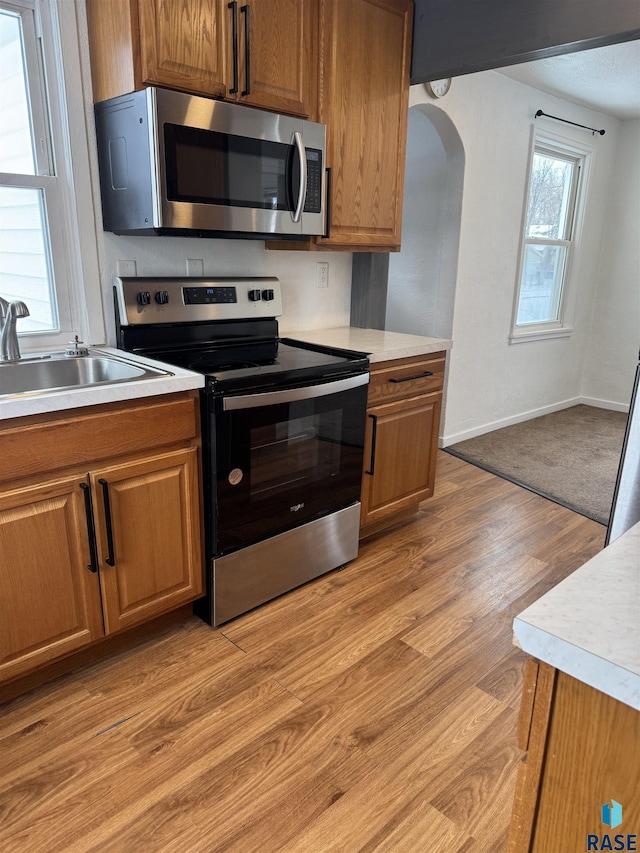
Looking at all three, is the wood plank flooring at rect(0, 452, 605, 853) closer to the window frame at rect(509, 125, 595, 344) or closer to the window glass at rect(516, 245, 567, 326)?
Result: the window frame at rect(509, 125, 595, 344)

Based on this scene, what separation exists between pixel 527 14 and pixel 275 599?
2386mm

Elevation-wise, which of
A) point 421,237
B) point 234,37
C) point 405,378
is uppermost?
point 234,37

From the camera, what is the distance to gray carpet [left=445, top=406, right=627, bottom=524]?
135 inches

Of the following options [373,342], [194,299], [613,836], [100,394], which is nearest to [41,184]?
[194,299]

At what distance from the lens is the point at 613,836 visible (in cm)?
66

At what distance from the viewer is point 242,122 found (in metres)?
2.06

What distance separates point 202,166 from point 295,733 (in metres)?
1.78

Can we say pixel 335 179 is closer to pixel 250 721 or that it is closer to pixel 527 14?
pixel 527 14


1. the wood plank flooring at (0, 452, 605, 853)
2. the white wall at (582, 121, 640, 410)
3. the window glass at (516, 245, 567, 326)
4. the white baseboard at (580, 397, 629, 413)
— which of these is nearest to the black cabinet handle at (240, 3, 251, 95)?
the wood plank flooring at (0, 452, 605, 853)

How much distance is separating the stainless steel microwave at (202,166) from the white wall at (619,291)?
3.86 metres

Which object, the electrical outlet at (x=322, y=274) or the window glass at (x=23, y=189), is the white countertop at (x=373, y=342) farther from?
the window glass at (x=23, y=189)

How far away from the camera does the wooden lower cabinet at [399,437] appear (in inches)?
99.1

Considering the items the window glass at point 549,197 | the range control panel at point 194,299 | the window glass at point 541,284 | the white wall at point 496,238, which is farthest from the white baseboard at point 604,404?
the range control panel at point 194,299

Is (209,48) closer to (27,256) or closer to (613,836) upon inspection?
(27,256)
